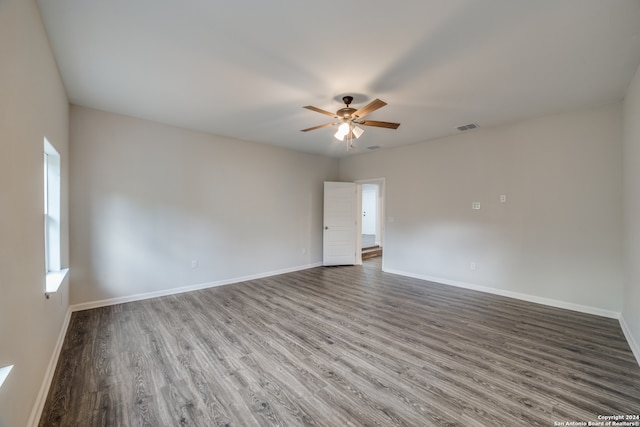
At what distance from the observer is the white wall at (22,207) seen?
4.43 feet

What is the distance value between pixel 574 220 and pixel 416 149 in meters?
2.73

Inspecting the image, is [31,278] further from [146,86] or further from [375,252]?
[375,252]

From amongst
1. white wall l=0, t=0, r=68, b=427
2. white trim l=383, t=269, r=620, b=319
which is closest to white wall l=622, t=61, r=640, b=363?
white trim l=383, t=269, r=620, b=319

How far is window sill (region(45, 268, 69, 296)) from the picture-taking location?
93.0 inches

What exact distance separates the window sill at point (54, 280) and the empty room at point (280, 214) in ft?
0.14

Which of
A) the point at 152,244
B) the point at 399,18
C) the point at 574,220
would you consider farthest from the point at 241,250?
the point at 574,220

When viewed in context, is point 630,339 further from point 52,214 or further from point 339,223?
point 52,214

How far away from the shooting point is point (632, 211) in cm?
282

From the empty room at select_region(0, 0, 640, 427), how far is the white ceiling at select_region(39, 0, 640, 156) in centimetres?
2

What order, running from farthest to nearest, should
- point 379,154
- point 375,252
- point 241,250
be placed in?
1. point 375,252
2. point 379,154
3. point 241,250

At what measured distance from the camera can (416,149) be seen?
5430mm

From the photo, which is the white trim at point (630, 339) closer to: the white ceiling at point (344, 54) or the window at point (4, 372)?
the white ceiling at point (344, 54)

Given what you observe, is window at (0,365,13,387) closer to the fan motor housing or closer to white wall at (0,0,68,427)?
white wall at (0,0,68,427)

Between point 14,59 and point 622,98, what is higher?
point 622,98
